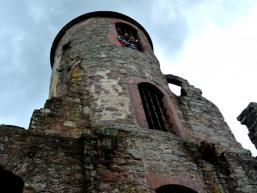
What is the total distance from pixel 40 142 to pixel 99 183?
1.32 meters

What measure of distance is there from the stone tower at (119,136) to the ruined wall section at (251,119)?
0.51m

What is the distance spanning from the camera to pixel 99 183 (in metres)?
5.67

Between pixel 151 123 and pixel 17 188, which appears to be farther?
pixel 151 123

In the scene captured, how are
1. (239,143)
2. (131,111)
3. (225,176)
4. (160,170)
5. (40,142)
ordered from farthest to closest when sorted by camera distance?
1. (239,143)
2. (131,111)
3. (225,176)
4. (160,170)
5. (40,142)

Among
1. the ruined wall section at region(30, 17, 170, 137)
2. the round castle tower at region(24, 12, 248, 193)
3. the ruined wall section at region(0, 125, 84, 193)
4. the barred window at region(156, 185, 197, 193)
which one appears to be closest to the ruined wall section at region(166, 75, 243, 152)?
the round castle tower at region(24, 12, 248, 193)

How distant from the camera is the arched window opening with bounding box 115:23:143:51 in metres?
11.1

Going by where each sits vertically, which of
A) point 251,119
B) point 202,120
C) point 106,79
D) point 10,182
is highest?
point 106,79

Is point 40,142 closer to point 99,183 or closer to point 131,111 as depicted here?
point 99,183

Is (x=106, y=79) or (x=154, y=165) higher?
(x=106, y=79)

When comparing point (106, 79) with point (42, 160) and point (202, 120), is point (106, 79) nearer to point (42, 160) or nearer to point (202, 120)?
point (202, 120)

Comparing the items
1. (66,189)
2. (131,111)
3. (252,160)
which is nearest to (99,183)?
(66,189)

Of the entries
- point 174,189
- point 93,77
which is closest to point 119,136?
point 174,189

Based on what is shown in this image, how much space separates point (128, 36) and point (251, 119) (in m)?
4.88

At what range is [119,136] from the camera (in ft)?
22.6
